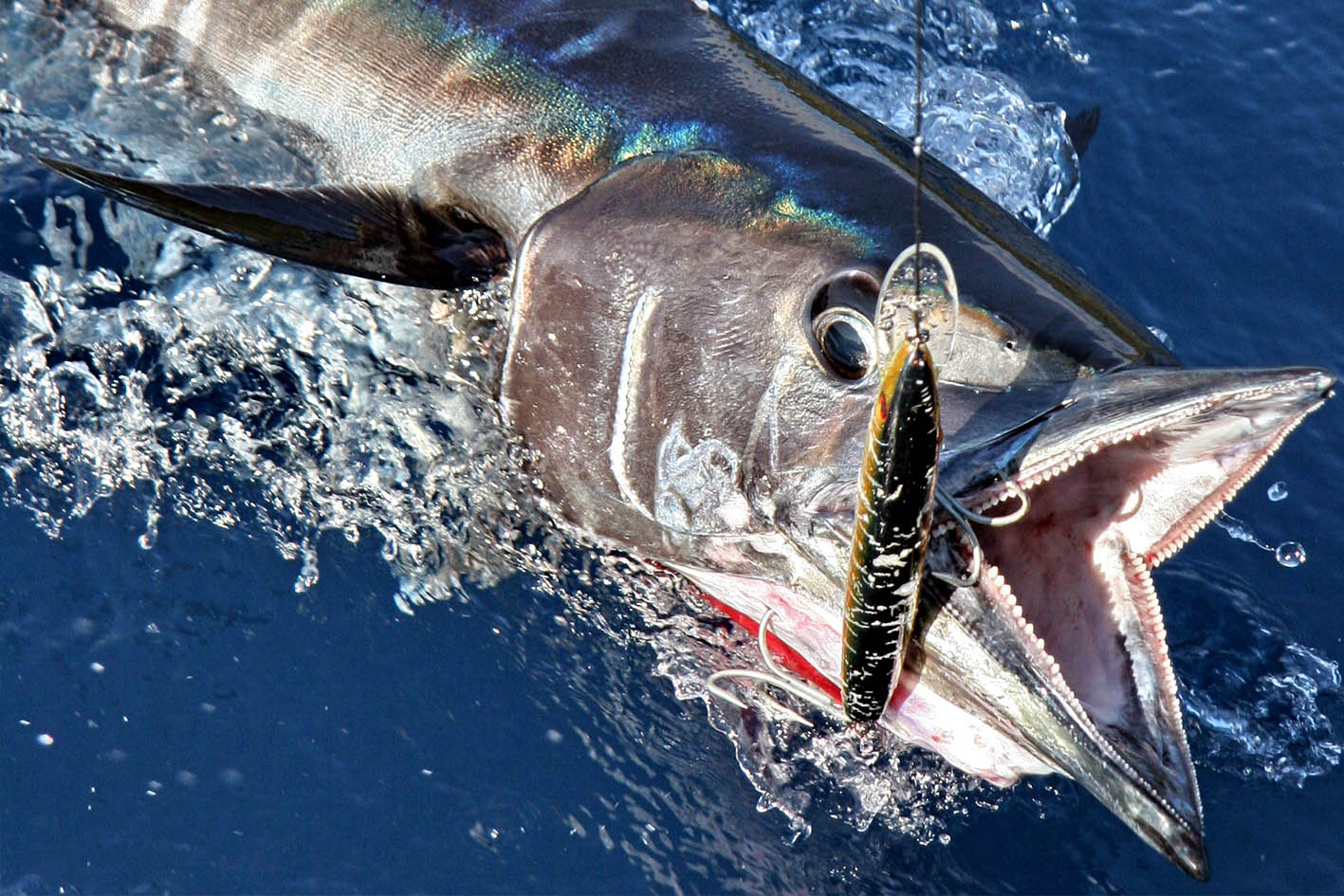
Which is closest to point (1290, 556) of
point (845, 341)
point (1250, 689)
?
point (1250, 689)

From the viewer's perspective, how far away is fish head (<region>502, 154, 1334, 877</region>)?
6.24 feet

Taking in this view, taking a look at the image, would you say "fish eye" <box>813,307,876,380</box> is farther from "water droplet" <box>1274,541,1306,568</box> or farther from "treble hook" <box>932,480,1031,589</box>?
"water droplet" <box>1274,541,1306,568</box>

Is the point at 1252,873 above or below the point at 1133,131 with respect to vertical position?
below

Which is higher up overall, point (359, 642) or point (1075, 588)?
point (1075, 588)

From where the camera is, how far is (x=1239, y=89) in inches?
190

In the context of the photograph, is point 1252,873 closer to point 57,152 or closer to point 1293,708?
point 1293,708

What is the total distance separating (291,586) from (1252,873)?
7.39 ft

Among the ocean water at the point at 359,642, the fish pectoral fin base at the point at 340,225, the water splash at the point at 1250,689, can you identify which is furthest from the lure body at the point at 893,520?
the water splash at the point at 1250,689

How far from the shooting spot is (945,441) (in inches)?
77.4

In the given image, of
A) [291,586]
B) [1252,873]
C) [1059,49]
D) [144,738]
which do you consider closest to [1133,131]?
[1059,49]

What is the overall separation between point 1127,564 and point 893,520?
2.33 ft

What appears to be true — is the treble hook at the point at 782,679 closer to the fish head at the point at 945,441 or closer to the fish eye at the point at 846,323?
the fish head at the point at 945,441

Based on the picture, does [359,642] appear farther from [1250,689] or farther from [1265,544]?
[1265,544]

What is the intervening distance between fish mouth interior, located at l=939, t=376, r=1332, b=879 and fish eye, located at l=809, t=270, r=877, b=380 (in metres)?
0.32
